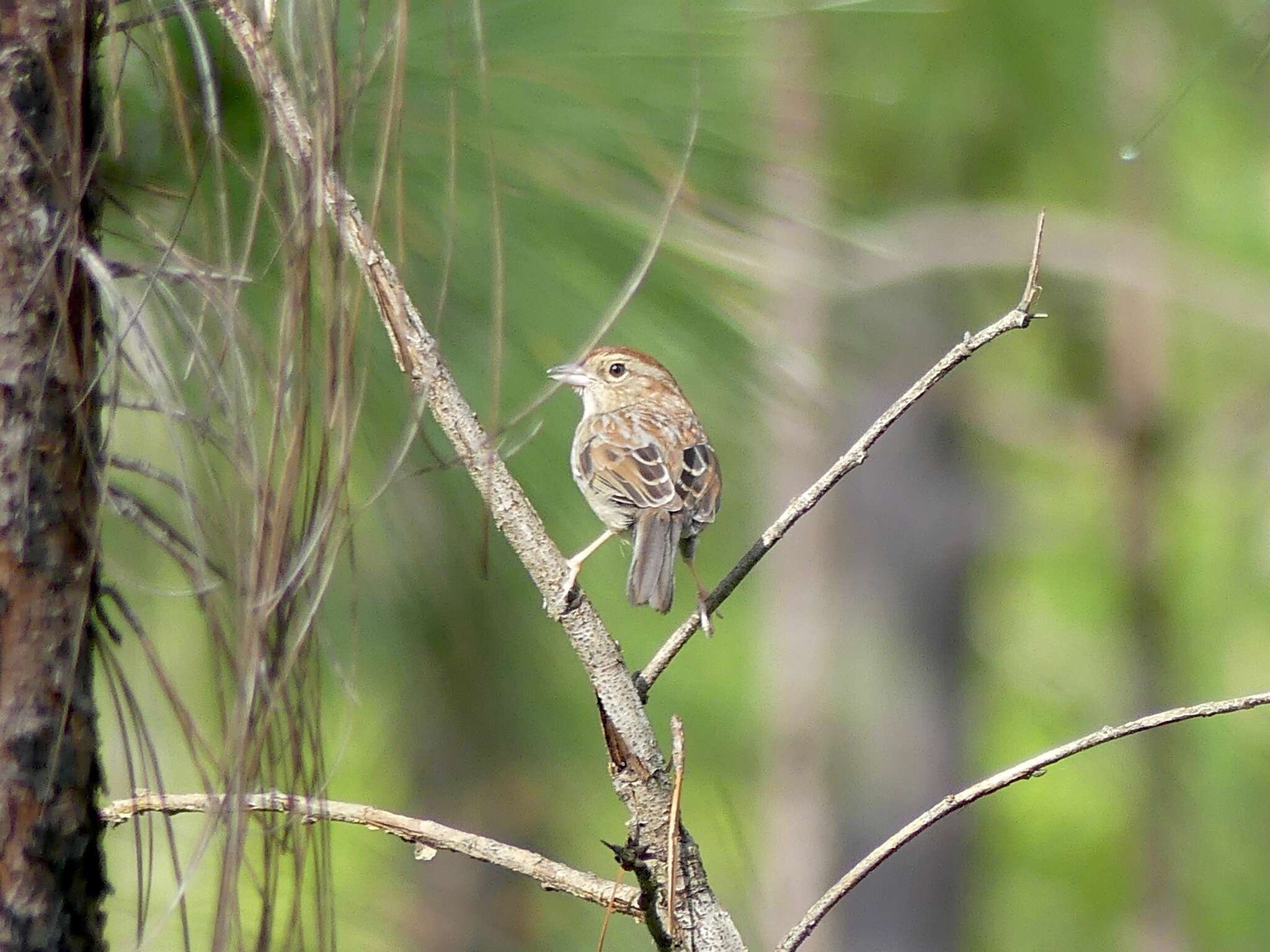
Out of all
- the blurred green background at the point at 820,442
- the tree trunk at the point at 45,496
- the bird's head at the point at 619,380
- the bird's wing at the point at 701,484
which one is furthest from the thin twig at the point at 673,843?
the bird's wing at the point at 701,484

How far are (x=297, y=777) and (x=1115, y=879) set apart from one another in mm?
9827

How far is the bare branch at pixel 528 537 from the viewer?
111 centimetres

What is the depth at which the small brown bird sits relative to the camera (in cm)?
229

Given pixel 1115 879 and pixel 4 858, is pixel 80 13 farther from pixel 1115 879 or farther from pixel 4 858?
pixel 1115 879

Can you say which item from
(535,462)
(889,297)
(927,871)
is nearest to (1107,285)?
(889,297)

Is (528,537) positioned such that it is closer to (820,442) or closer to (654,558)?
(654,558)

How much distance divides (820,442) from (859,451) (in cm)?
273

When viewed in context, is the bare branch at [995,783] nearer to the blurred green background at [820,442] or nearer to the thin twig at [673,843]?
the thin twig at [673,843]

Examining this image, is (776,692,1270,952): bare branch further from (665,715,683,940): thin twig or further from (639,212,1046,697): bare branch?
(639,212,1046,697): bare branch

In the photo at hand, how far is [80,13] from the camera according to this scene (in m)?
1.17

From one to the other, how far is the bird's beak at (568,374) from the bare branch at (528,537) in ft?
2.48

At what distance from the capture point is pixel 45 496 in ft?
3.91

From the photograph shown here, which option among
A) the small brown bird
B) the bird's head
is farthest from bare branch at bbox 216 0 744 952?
the bird's head

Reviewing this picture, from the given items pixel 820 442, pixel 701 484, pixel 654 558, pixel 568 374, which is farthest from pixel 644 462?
pixel 820 442
